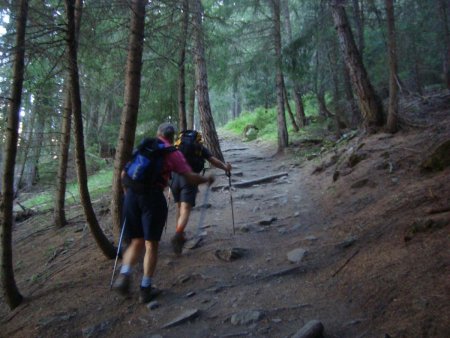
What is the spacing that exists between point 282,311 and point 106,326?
2103 millimetres

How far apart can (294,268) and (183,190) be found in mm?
2454

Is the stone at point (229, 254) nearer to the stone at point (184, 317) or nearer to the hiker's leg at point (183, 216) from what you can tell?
the hiker's leg at point (183, 216)

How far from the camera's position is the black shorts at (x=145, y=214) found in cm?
509

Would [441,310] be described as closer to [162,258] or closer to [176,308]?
[176,308]

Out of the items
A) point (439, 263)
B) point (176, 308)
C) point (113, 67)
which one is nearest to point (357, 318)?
point (439, 263)

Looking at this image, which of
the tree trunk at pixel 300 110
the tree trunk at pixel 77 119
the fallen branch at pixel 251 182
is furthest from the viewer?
the tree trunk at pixel 300 110

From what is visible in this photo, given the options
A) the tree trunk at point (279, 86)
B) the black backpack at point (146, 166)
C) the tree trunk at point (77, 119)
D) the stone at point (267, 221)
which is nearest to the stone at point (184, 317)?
the black backpack at point (146, 166)

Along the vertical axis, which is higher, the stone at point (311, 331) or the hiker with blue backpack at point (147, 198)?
the hiker with blue backpack at point (147, 198)

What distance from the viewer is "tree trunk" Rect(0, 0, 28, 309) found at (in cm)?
554

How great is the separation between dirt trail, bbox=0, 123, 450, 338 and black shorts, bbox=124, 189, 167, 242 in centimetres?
87

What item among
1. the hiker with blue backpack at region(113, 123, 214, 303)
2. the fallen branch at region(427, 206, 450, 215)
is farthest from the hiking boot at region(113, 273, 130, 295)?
the fallen branch at region(427, 206, 450, 215)

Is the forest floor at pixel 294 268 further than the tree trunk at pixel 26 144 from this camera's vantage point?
No

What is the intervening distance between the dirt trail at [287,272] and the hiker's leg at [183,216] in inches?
19.2

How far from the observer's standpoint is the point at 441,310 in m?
3.36
